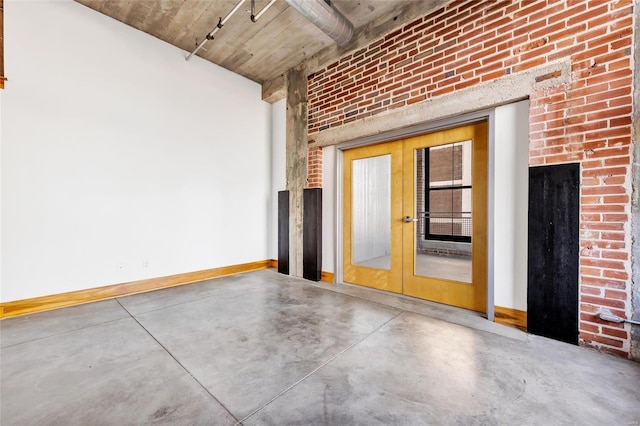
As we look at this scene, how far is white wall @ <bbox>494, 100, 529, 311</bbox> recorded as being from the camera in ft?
8.60

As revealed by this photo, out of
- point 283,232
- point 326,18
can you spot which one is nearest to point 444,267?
point 283,232

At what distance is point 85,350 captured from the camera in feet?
7.30

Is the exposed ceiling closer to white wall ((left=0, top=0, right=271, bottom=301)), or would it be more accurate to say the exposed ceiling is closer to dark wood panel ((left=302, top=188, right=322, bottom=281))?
white wall ((left=0, top=0, right=271, bottom=301))

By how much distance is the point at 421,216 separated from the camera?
3.53 meters

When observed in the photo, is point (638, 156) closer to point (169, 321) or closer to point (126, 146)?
point (169, 321)

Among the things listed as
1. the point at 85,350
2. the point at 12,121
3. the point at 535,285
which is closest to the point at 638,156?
the point at 535,285

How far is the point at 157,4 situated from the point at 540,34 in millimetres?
4256

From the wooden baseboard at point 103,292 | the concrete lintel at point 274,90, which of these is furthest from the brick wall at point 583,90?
the wooden baseboard at point 103,292

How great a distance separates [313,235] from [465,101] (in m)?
2.80

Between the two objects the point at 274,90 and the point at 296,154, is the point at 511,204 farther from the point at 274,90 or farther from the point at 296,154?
the point at 274,90

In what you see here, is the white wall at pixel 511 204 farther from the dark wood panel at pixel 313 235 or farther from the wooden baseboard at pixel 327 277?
the dark wood panel at pixel 313 235

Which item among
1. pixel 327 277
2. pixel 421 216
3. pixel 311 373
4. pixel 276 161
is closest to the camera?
pixel 311 373

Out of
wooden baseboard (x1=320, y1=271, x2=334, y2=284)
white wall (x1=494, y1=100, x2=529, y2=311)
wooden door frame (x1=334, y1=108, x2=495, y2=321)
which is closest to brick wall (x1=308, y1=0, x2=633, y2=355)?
white wall (x1=494, y1=100, x2=529, y2=311)

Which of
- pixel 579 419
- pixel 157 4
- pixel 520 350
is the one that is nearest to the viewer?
pixel 579 419
